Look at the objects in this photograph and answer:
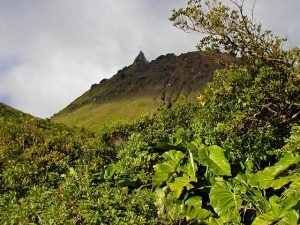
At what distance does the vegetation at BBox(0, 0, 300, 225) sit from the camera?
1178 cm

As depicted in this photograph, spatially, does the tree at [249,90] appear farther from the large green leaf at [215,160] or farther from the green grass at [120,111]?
the green grass at [120,111]

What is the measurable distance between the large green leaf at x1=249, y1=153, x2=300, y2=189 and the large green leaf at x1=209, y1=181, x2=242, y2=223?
0.77 metres

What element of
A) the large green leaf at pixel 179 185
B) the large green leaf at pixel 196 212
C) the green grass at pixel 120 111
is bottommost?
the large green leaf at pixel 196 212

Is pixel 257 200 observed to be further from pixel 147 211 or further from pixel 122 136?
pixel 122 136

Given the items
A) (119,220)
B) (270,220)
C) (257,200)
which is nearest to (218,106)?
(257,200)

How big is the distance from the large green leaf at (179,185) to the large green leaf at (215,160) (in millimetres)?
821

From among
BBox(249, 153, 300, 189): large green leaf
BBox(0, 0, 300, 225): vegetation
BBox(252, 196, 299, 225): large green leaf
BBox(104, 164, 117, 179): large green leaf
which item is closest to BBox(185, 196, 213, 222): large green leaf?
BBox(0, 0, 300, 225): vegetation

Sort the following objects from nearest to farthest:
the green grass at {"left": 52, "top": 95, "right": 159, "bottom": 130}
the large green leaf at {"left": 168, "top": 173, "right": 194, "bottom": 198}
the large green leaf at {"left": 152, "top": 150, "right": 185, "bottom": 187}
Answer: the large green leaf at {"left": 168, "top": 173, "right": 194, "bottom": 198} < the large green leaf at {"left": 152, "top": 150, "right": 185, "bottom": 187} < the green grass at {"left": 52, "top": 95, "right": 159, "bottom": 130}

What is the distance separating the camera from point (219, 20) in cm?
1595

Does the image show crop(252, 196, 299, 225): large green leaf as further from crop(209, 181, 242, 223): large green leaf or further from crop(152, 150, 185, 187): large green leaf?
crop(152, 150, 185, 187): large green leaf

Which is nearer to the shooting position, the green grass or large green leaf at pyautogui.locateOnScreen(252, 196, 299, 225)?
large green leaf at pyautogui.locateOnScreen(252, 196, 299, 225)

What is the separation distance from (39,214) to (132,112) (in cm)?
17136

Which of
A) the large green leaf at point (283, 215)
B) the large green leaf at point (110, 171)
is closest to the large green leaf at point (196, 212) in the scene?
the large green leaf at point (283, 215)

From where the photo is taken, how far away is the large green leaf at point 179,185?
552 inches
